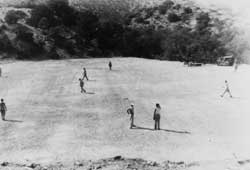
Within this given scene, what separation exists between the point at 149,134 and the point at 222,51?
1869 inches

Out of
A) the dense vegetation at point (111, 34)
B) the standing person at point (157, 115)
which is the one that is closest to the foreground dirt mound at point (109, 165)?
the standing person at point (157, 115)

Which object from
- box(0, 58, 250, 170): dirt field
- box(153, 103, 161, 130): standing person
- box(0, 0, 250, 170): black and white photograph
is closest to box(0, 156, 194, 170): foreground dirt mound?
box(0, 0, 250, 170): black and white photograph

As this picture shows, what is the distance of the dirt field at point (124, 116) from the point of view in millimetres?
21844

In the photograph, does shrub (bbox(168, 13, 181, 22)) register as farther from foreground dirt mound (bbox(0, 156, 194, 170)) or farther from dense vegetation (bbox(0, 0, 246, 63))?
foreground dirt mound (bbox(0, 156, 194, 170))

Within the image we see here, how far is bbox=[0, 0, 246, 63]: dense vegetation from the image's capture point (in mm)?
67125

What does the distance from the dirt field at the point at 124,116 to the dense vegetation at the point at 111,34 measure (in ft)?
52.6

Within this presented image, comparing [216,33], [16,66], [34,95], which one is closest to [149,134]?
[34,95]

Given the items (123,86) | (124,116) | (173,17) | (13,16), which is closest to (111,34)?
(173,17)

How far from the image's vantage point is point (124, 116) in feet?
97.5

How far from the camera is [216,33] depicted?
7462 centimetres

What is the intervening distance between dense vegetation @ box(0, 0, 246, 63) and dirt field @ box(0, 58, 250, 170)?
16.0 m

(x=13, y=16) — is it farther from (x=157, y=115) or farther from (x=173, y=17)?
(x=157, y=115)

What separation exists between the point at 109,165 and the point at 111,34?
5714 centimetres

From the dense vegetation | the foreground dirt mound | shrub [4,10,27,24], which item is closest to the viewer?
the foreground dirt mound
